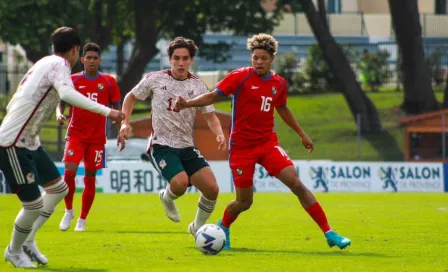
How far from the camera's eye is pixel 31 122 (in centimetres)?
954

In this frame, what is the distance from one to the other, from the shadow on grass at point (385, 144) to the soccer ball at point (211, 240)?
25.5 metres

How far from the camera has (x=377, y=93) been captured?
48.5 m

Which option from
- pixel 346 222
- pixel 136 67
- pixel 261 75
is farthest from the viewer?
pixel 136 67

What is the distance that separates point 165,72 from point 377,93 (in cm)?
3691

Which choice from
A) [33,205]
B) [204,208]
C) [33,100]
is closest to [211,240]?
[204,208]

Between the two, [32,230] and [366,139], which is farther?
[366,139]

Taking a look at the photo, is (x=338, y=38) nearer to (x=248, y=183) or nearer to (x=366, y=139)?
(x=366, y=139)

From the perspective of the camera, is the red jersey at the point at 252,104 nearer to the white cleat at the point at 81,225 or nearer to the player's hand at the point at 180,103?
the player's hand at the point at 180,103

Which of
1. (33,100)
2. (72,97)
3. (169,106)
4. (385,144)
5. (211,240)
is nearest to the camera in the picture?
(72,97)

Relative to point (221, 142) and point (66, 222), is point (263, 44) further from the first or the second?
point (66, 222)

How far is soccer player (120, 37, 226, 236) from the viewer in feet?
39.3

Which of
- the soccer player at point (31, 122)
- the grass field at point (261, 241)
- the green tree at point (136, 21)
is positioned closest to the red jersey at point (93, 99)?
the grass field at point (261, 241)

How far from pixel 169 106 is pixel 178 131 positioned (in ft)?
0.95

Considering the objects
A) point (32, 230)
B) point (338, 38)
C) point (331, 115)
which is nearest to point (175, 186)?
point (32, 230)
